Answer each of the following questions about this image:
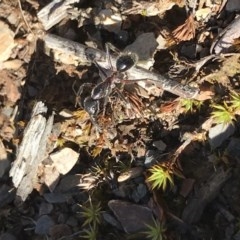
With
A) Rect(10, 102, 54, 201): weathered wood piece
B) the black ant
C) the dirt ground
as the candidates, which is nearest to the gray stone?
the dirt ground

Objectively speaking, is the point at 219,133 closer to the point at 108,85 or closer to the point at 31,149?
the point at 108,85

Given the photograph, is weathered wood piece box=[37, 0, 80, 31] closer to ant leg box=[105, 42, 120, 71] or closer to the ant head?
ant leg box=[105, 42, 120, 71]

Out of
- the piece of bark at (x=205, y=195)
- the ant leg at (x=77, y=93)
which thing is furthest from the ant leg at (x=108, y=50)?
the piece of bark at (x=205, y=195)

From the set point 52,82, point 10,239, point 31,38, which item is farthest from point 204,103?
point 10,239

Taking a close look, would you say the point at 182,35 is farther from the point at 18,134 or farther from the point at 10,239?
the point at 10,239

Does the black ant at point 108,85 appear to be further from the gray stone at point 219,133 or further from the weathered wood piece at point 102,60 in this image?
the gray stone at point 219,133

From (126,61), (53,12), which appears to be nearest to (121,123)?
(126,61)
